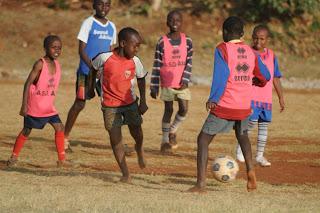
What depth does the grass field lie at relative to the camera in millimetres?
8969

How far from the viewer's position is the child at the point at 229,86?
378 inches

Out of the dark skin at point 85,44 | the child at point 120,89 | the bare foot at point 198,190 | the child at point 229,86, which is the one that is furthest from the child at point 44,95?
the child at point 229,86

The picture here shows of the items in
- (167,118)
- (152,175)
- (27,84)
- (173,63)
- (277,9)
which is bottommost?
(152,175)

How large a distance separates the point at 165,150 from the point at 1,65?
541 inches

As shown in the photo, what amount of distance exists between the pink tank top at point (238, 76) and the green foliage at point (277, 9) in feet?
64.9

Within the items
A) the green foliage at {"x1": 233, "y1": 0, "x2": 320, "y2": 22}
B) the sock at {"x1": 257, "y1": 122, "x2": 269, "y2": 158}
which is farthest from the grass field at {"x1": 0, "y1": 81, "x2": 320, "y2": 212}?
the green foliage at {"x1": 233, "y1": 0, "x2": 320, "y2": 22}

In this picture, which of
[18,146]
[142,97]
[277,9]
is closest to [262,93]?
[142,97]

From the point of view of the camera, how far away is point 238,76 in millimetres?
9719

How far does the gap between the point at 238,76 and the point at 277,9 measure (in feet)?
66.0

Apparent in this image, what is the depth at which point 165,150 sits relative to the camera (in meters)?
13.9

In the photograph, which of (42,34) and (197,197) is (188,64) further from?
(42,34)

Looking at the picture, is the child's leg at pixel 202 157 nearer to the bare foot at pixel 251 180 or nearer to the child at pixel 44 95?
the bare foot at pixel 251 180

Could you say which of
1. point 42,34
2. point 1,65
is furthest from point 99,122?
point 42,34

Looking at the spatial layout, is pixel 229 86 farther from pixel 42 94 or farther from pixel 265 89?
pixel 42 94
